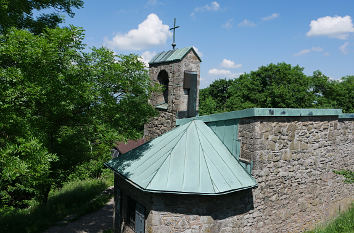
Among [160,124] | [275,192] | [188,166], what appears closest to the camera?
[188,166]

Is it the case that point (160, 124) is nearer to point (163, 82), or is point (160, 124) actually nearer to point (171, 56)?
point (163, 82)

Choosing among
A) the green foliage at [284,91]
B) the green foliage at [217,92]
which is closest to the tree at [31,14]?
the green foliage at [284,91]

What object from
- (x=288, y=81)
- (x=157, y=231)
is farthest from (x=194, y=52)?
(x=288, y=81)

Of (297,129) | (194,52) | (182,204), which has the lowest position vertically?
(182,204)

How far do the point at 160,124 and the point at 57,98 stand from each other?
422 cm

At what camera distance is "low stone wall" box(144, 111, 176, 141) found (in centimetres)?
909

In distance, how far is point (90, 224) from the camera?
1027 cm

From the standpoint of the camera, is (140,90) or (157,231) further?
(140,90)

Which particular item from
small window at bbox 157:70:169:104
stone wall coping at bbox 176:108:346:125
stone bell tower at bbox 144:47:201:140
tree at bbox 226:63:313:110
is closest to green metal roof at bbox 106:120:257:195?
stone wall coping at bbox 176:108:346:125

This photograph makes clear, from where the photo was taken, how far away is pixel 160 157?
7.00 meters

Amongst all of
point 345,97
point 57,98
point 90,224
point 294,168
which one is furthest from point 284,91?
point 57,98

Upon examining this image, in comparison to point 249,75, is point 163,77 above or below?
below

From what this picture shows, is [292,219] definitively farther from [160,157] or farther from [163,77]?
[163,77]

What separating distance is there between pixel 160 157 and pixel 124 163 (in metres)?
1.48
